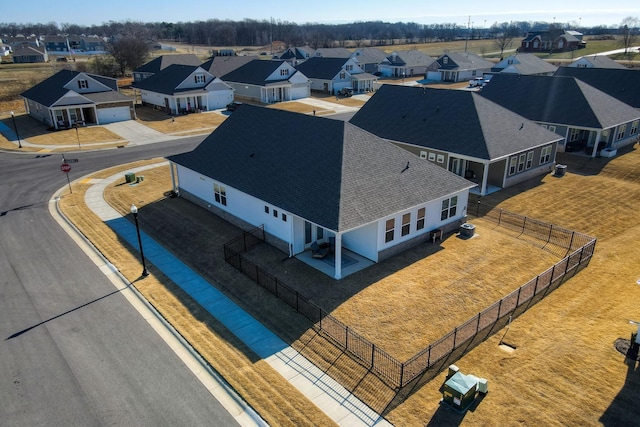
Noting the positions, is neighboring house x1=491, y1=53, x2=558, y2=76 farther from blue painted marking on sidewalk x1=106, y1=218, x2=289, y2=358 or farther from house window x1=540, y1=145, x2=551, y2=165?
blue painted marking on sidewalk x1=106, y1=218, x2=289, y2=358

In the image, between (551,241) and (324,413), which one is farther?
(551,241)

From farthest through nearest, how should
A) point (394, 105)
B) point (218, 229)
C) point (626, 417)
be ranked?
point (394, 105), point (218, 229), point (626, 417)

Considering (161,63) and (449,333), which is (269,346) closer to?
(449,333)

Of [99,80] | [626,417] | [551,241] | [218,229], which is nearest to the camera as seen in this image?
[626,417]

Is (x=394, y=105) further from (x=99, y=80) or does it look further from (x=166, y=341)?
(x=99, y=80)

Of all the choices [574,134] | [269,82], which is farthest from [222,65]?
[574,134]

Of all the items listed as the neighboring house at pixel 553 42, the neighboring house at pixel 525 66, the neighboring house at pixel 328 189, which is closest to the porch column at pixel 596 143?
the neighboring house at pixel 328 189

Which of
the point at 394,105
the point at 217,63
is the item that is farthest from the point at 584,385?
the point at 217,63
